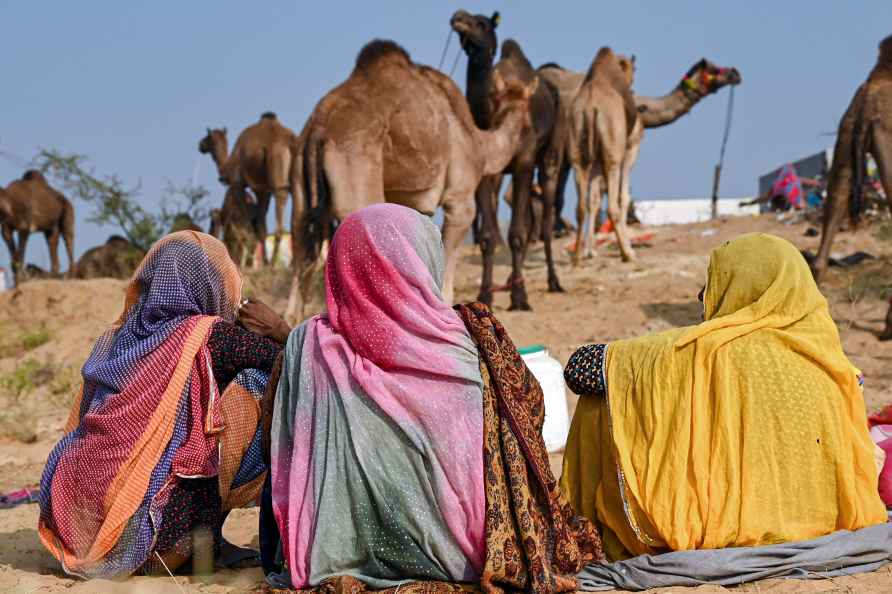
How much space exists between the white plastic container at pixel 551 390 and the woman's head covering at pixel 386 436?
69.7 inches

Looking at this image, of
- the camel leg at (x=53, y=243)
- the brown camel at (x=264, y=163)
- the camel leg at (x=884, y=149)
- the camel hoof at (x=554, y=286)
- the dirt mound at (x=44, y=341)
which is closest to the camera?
the dirt mound at (x=44, y=341)

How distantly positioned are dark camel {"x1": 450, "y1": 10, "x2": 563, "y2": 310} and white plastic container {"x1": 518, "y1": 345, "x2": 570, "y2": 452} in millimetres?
5086

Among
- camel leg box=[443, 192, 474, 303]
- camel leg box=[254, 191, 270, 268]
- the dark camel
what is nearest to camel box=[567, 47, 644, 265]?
the dark camel

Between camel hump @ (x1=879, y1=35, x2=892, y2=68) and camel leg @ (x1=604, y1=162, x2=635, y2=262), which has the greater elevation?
camel hump @ (x1=879, y1=35, x2=892, y2=68)

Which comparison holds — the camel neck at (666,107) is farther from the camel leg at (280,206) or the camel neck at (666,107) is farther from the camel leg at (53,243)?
the camel leg at (53,243)

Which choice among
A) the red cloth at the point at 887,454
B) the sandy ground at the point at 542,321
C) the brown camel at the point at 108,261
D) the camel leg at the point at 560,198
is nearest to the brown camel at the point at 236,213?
the brown camel at the point at 108,261

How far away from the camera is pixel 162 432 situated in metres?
3.51

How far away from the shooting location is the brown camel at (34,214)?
60.0 ft

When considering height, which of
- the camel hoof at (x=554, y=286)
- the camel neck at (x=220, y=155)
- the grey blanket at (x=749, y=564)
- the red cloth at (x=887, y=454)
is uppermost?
the camel neck at (x=220, y=155)

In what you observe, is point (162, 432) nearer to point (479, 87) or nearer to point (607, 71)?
point (479, 87)

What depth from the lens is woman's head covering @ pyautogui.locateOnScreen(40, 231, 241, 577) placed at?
138 inches

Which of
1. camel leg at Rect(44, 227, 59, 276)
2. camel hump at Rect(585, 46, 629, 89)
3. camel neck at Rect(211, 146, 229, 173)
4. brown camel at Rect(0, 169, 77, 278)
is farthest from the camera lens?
camel neck at Rect(211, 146, 229, 173)

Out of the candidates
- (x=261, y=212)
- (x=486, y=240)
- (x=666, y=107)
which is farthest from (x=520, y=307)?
(x=666, y=107)

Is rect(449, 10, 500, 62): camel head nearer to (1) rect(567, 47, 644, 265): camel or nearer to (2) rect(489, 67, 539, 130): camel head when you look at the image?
(2) rect(489, 67, 539, 130): camel head
